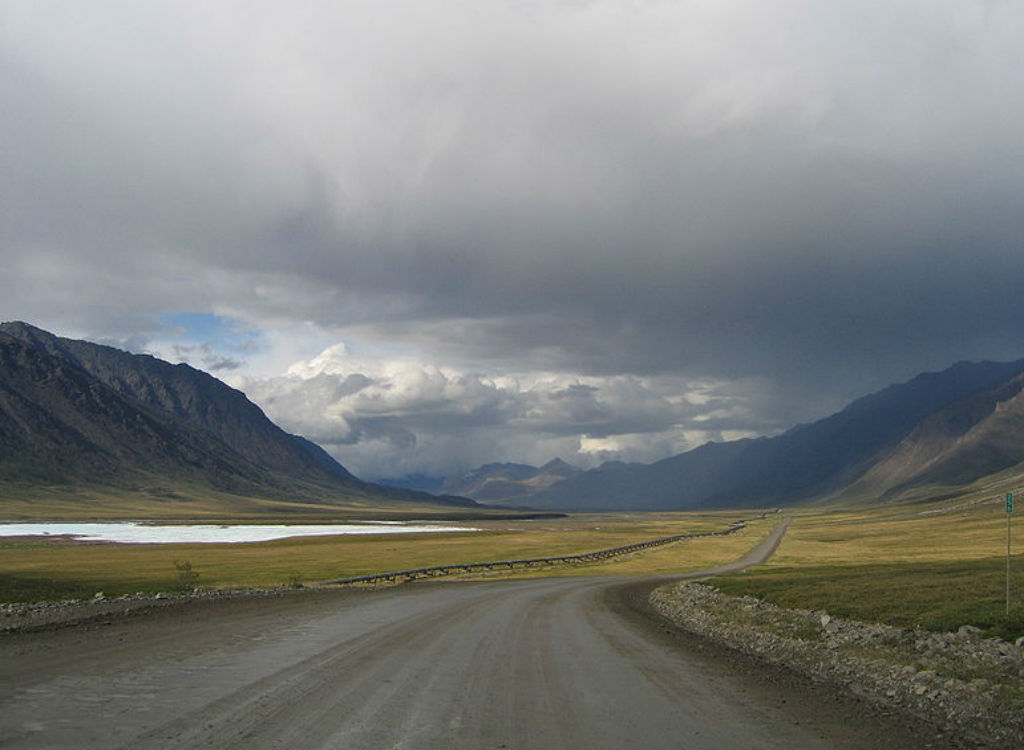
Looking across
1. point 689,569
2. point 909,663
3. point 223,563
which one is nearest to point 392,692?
point 909,663

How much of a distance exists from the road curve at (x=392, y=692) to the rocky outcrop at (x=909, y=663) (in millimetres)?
1678

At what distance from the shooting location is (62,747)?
→ 11.7m

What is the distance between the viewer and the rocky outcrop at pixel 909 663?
1460 cm

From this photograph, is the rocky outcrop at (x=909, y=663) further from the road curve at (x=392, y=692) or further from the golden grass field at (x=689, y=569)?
the golden grass field at (x=689, y=569)

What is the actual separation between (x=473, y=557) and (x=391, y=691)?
79956 mm

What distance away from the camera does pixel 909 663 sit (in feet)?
63.5

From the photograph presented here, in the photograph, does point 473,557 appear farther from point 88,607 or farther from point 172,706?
point 172,706

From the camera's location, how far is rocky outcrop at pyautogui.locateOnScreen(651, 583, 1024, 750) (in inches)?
575

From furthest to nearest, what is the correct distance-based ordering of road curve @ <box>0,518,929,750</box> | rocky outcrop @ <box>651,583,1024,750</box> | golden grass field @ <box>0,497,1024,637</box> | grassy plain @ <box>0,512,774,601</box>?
grassy plain @ <box>0,512,774,601</box>, golden grass field @ <box>0,497,1024,637</box>, rocky outcrop @ <box>651,583,1024,750</box>, road curve @ <box>0,518,929,750</box>

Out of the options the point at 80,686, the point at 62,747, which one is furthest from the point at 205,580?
Answer: the point at 62,747

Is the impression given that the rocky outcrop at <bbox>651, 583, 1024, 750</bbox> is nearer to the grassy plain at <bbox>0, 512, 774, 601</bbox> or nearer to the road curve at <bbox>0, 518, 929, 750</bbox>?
the road curve at <bbox>0, 518, 929, 750</bbox>

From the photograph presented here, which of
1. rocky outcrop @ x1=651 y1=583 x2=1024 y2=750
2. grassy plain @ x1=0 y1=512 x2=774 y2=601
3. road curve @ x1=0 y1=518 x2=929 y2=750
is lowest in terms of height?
grassy plain @ x1=0 y1=512 x2=774 y2=601

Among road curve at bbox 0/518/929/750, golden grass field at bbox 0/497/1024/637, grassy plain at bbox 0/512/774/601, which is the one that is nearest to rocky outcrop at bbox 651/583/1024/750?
road curve at bbox 0/518/929/750

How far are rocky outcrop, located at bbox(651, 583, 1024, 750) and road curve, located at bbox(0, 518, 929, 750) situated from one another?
1678 millimetres
